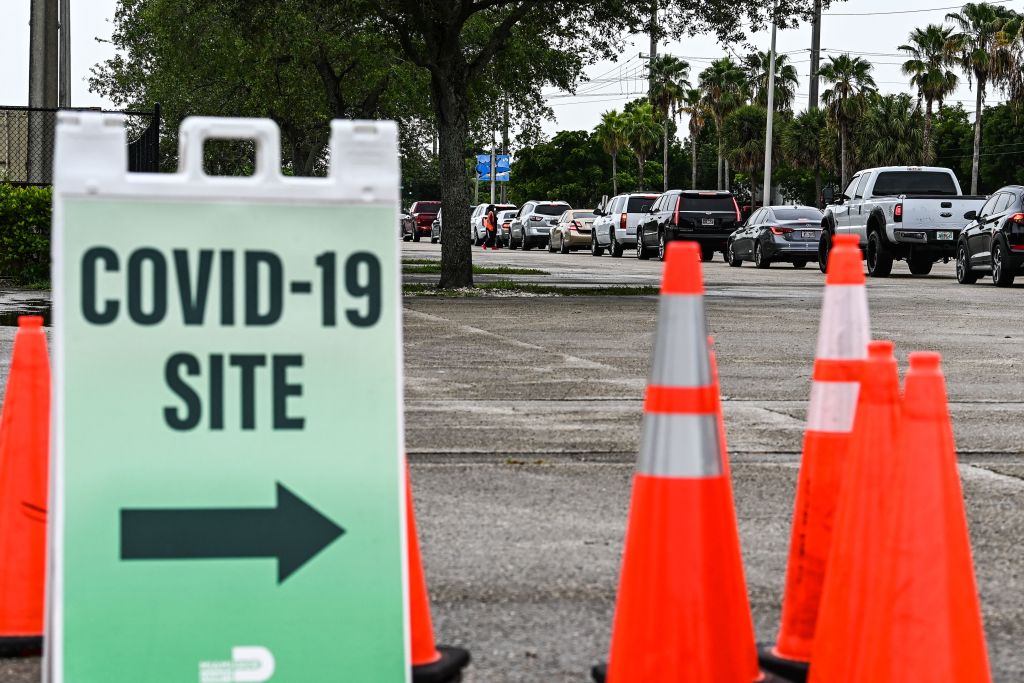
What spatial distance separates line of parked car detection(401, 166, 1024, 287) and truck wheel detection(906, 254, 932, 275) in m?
0.02

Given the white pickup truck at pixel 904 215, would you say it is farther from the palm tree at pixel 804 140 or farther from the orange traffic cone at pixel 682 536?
the palm tree at pixel 804 140

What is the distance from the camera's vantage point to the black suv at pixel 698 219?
1501 inches

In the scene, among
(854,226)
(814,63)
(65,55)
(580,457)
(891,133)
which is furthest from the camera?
(891,133)

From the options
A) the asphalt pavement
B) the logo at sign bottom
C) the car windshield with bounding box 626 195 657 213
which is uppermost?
the car windshield with bounding box 626 195 657 213

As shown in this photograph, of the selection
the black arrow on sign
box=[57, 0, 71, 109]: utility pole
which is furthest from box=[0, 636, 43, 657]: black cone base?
box=[57, 0, 71, 109]: utility pole

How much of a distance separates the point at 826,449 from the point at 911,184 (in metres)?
25.4

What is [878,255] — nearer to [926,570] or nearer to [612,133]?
[926,570]

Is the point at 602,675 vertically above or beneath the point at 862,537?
beneath

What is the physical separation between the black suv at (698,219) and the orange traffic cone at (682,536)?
3428cm

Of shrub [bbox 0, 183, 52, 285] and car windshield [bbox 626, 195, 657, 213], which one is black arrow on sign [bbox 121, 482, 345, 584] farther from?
car windshield [bbox 626, 195, 657, 213]

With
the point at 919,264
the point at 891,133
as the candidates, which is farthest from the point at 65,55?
the point at 891,133

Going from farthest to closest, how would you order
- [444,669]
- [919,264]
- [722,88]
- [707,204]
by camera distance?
[722,88], [707,204], [919,264], [444,669]

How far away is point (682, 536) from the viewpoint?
11.3 feet

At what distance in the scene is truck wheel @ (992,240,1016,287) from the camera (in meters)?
23.2
